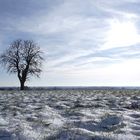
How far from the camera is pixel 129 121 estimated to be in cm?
711

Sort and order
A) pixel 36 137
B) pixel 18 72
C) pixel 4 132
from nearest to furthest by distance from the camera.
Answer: pixel 36 137, pixel 4 132, pixel 18 72

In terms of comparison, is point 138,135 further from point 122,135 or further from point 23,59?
point 23,59

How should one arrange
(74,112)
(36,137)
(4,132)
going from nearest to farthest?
(36,137)
(4,132)
(74,112)

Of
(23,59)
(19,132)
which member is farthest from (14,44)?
(19,132)

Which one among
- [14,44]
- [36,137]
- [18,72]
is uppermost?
[14,44]

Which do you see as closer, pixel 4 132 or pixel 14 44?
pixel 4 132

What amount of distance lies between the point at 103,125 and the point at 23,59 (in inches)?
1555

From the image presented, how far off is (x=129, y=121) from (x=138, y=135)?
1.45 meters

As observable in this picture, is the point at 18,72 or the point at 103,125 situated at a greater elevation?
the point at 18,72

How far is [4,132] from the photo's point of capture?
596 centimetres

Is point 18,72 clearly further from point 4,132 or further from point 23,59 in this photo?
point 4,132

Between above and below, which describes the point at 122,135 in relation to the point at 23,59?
below

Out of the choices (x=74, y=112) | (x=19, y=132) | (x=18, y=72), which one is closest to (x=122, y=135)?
(x=19, y=132)

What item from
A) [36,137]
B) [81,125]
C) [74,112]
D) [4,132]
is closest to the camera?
[36,137]
